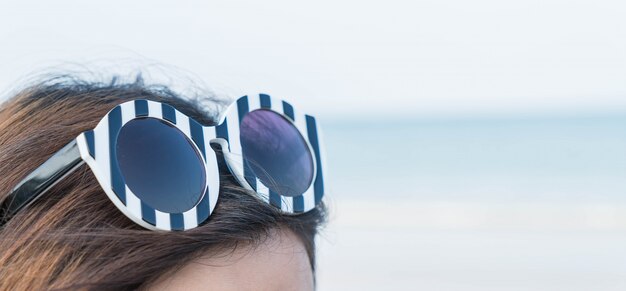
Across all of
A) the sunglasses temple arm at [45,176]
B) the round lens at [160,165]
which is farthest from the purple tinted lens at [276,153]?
the sunglasses temple arm at [45,176]

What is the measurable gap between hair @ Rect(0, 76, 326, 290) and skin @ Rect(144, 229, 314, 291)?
0.04 ft

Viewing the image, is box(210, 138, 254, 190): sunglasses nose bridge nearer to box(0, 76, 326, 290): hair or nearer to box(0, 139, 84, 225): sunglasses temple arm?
box(0, 76, 326, 290): hair

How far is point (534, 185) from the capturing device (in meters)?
6.42

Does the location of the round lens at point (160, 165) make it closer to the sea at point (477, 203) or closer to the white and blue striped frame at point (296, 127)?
the white and blue striped frame at point (296, 127)

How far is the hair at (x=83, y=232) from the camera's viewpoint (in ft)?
2.64

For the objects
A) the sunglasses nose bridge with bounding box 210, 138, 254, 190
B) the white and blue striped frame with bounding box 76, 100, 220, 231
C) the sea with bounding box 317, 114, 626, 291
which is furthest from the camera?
the sea with bounding box 317, 114, 626, 291

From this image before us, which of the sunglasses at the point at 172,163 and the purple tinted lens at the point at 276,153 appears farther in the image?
the purple tinted lens at the point at 276,153

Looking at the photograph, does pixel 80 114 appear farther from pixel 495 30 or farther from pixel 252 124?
pixel 495 30

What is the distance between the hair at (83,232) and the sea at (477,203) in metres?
0.32

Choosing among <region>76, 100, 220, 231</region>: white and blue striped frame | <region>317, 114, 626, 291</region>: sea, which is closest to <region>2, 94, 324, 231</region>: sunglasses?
<region>76, 100, 220, 231</region>: white and blue striped frame

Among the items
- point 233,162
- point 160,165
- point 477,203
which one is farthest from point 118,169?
point 477,203

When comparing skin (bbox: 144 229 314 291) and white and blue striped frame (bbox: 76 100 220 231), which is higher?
white and blue striped frame (bbox: 76 100 220 231)

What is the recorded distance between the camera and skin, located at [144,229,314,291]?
846 mm

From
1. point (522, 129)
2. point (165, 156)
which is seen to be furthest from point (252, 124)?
point (522, 129)
